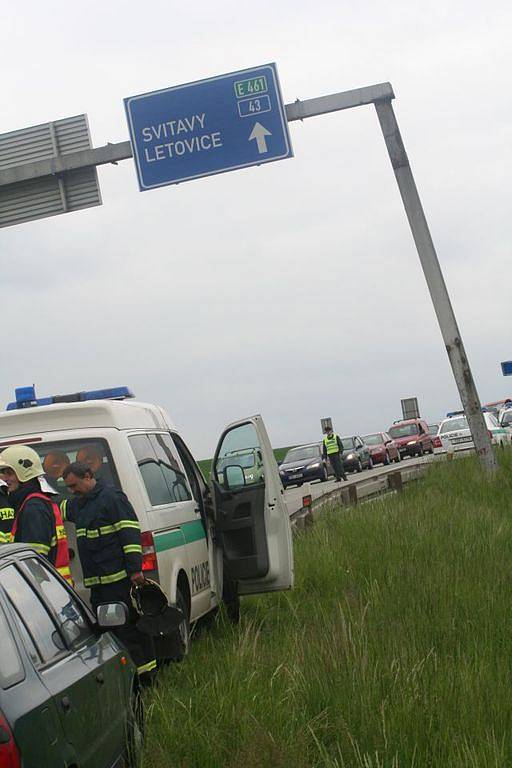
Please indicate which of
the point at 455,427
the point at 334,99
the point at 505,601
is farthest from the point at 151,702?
the point at 455,427

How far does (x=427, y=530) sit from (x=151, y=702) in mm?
7207

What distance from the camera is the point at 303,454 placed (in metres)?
44.2

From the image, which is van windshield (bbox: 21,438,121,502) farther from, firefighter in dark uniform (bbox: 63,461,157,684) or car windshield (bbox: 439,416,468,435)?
car windshield (bbox: 439,416,468,435)

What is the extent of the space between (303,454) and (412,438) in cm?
1071

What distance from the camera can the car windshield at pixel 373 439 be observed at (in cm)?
5191

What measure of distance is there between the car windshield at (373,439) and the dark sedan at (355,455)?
6.31 feet

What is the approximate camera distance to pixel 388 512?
52.9 ft

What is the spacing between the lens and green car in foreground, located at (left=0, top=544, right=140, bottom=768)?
4.11 metres

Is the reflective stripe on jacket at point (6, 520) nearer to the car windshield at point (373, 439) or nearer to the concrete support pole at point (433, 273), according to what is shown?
the concrete support pole at point (433, 273)

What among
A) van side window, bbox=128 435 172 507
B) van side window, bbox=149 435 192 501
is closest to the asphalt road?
van side window, bbox=149 435 192 501

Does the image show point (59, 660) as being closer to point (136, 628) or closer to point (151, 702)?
point (151, 702)

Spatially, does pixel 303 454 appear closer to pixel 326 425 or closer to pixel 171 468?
pixel 326 425

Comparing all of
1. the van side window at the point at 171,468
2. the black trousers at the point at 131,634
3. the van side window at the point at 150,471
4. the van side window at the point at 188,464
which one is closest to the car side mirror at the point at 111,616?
the black trousers at the point at 131,634

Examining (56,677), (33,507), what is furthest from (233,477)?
(56,677)
